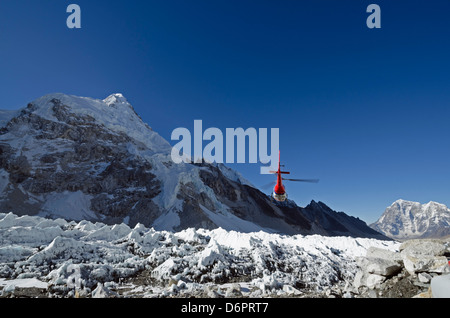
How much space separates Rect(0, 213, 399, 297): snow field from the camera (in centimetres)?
1234

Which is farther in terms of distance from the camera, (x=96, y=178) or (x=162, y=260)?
(x=96, y=178)

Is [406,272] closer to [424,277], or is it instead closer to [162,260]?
[424,277]

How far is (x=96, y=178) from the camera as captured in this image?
96.8m

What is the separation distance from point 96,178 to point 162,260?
94.7 metres

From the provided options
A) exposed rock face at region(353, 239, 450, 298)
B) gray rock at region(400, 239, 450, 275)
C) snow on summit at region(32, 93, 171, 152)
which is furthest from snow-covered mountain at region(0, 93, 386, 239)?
gray rock at region(400, 239, 450, 275)

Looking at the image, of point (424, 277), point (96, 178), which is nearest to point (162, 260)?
point (424, 277)

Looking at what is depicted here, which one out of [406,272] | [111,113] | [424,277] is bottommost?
[406,272]

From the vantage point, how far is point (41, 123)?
104 m

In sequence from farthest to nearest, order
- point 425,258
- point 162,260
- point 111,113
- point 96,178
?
point 111,113 → point 96,178 → point 162,260 → point 425,258

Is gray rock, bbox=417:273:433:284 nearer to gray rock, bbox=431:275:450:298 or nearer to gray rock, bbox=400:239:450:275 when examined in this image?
gray rock, bbox=400:239:450:275

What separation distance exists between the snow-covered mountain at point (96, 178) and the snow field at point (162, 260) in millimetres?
65826
